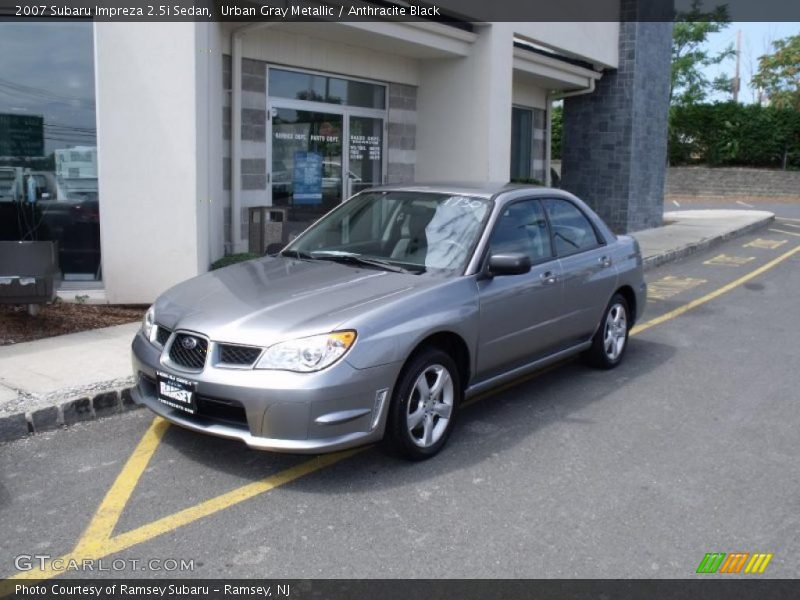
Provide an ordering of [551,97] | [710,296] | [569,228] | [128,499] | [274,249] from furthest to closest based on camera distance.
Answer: [551,97], [710,296], [569,228], [274,249], [128,499]

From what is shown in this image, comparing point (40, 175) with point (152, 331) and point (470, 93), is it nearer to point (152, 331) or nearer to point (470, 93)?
point (152, 331)

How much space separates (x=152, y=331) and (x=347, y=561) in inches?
80.5

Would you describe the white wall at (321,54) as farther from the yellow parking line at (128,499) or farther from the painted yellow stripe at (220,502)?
the painted yellow stripe at (220,502)

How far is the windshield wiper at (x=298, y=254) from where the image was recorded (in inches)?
224

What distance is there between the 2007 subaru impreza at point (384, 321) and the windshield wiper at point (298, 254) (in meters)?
0.02

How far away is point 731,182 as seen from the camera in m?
35.7

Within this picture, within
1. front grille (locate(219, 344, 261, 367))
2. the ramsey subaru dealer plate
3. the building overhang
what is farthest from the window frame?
the building overhang

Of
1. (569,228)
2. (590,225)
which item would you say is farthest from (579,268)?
(590,225)

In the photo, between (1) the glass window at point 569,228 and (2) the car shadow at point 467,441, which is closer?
(2) the car shadow at point 467,441

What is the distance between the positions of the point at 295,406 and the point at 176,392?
77cm

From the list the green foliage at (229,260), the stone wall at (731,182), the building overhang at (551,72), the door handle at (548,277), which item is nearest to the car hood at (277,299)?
the door handle at (548,277)

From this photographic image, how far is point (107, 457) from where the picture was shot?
477 cm

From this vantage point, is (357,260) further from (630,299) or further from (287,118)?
(287,118)
